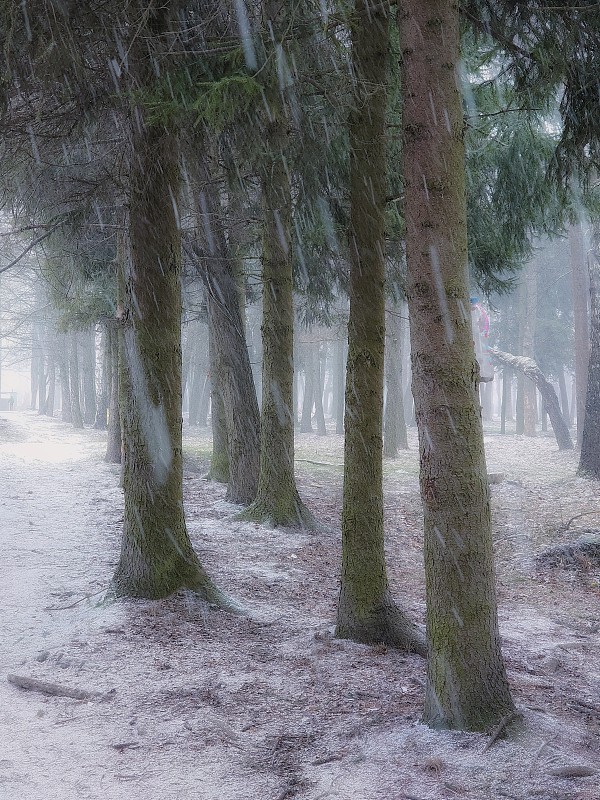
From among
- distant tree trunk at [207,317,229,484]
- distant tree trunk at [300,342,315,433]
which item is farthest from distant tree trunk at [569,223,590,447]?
distant tree trunk at [300,342,315,433]

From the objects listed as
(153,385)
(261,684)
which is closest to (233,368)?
(153,385)

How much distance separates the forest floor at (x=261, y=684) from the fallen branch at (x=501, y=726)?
0.03 m

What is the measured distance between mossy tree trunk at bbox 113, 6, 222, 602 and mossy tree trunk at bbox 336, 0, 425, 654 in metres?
1.58

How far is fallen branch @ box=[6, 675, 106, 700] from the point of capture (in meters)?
4.75

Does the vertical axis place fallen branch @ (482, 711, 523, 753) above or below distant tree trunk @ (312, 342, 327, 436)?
below

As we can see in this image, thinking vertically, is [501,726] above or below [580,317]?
below

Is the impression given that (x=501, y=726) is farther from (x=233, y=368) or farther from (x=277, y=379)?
(x=233, y=368)

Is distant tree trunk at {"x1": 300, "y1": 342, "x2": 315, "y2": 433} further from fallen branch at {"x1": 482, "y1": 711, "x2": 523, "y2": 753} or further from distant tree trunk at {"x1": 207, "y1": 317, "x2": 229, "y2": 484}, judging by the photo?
fallen branch at {"x1": 482, "y1": 711, "x2": 523, "y2": 753}

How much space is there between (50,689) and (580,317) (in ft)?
70.3

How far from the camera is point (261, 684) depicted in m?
5.06

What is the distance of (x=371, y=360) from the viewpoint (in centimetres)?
575

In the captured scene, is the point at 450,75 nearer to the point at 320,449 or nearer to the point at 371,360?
the point at 371,360

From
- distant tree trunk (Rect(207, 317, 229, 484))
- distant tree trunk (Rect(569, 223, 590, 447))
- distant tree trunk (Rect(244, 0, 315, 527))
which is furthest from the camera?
distant tree trunk (Rect(569, 223, 590, 447))

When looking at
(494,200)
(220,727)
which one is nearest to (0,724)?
(220,727)
